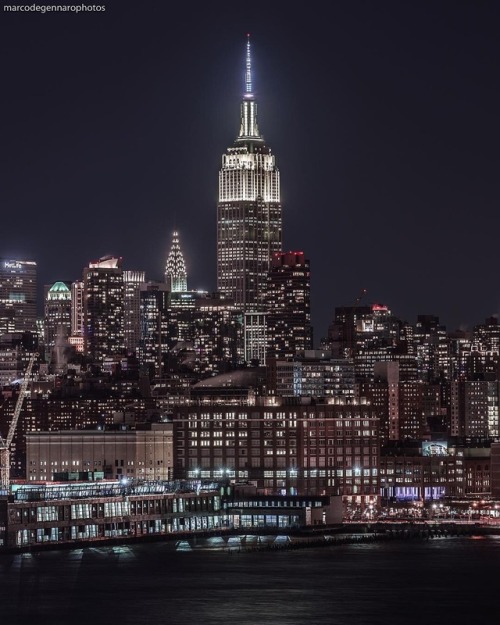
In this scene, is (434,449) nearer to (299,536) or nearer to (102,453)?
(102,453)

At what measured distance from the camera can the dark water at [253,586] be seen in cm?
10869

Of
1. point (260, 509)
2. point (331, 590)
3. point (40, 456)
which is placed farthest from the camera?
point (40, 456)

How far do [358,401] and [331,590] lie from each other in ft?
201

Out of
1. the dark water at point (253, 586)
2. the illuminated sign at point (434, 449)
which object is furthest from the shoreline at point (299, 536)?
the illuminated sign at point (434, 449)

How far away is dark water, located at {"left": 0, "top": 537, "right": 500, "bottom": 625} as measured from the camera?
109m

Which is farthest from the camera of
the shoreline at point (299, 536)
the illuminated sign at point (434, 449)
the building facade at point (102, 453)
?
the building facade at point (102, 453)

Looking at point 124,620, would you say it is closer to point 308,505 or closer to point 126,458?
point 308,505

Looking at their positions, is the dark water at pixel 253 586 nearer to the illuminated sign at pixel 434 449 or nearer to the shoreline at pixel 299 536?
the shoreline at pixel 299 536

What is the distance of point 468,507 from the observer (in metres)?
174

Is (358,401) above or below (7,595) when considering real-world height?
above

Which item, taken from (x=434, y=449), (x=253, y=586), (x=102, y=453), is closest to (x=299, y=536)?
(x=253, y=586)

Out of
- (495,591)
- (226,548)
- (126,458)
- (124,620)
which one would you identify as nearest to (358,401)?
(126,458)

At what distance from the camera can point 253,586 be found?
119 meters

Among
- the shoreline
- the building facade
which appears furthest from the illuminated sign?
the shoreline
